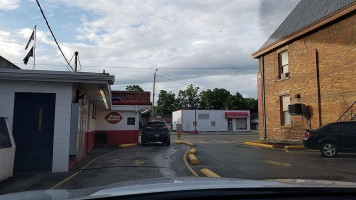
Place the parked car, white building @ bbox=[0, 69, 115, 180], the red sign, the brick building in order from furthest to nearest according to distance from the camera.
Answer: the red sign, the brick building, the parked car, white building @ bbox=[0, 69, 115, 180]

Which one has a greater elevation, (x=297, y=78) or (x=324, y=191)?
(x=297, y=78)

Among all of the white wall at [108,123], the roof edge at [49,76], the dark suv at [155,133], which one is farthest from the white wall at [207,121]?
the roof edge at [49,76]

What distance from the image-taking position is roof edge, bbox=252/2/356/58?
15438 mm

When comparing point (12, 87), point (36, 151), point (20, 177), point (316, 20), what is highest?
point (316, 20)

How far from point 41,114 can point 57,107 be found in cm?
53

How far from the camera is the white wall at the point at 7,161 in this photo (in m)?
8.48

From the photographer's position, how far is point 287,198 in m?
1.91

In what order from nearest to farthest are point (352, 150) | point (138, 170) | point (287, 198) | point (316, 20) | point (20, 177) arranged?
point (287, 198) < point (20, 177) < point (138, 170) < point (352, 150) < point (316, 20)

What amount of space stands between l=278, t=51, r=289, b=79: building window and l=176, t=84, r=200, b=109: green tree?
285 ft

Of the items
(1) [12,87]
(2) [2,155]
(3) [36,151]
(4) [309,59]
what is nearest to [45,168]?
(3) [36,151]

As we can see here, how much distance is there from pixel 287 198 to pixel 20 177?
8888 mm

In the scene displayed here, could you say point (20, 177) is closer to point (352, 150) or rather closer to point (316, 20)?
point (352, 150)

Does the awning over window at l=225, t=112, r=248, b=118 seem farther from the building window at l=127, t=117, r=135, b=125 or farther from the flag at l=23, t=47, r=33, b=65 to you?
the flag at l=23, t=47, r=33, b=65

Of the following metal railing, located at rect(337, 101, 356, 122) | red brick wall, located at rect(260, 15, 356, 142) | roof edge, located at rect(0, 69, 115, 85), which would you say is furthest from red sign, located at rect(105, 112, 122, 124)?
metal railing, located at rect(337, 101, 356, 122)
